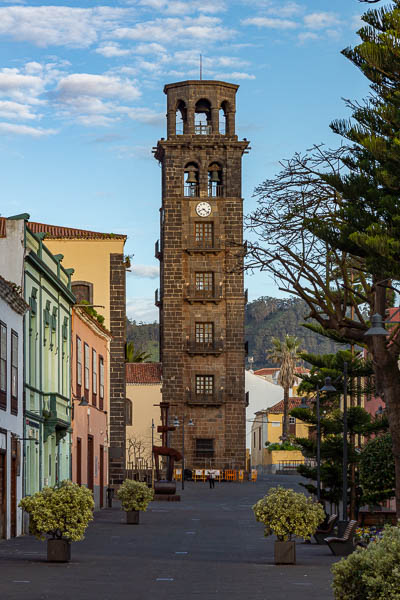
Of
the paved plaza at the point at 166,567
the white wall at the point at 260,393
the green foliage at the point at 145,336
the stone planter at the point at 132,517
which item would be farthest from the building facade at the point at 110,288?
the green foliage at the point at 145,336

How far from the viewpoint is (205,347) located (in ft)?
249

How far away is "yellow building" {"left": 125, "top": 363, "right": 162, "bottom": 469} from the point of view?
80.7 m

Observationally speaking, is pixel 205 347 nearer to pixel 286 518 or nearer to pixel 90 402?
pixel 90 402

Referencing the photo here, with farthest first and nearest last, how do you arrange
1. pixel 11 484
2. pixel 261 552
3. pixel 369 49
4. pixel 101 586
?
pixel 11 484 < pixel 261 552 < pixel 369 49 < pixel 101 586

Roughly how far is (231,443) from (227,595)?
60.9 meters

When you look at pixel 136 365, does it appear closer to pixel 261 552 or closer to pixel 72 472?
pixel 72 472

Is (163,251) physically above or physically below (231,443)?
above

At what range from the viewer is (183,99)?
77625mm

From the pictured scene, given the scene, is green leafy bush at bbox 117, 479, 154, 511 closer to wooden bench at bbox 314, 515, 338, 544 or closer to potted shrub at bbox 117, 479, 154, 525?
potted shrub at bbox 117, 479, 154, 525

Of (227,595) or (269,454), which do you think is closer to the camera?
(227,595)

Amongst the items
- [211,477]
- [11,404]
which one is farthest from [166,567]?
[211,477]

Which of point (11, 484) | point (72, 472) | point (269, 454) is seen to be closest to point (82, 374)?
point (72, 472)

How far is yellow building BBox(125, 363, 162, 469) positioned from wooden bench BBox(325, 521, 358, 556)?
58.9m

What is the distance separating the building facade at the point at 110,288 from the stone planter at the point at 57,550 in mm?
30479
